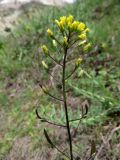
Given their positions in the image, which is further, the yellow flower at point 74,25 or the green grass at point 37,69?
the green grass at point 37,69

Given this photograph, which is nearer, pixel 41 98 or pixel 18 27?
pixel 41 98

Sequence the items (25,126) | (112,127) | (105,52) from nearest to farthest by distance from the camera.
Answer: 1. (112,127)
2. (25,126)
3. (105,52)

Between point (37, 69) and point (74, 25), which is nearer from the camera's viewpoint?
point (74, 25)

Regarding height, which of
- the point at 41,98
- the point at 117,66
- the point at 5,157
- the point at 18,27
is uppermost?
the point at 18,27

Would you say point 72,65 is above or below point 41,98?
above

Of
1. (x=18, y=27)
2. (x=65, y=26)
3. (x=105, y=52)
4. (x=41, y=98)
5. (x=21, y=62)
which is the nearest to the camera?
Answer: (x=65, y=26)

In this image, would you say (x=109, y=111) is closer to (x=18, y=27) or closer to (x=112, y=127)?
(x=112, y=127)

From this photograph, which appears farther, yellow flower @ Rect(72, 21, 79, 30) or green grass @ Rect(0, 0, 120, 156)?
green grass @ Rect(0, 0, 120, 156)

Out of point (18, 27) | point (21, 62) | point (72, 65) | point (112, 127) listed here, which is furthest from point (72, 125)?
point (18, 27)
